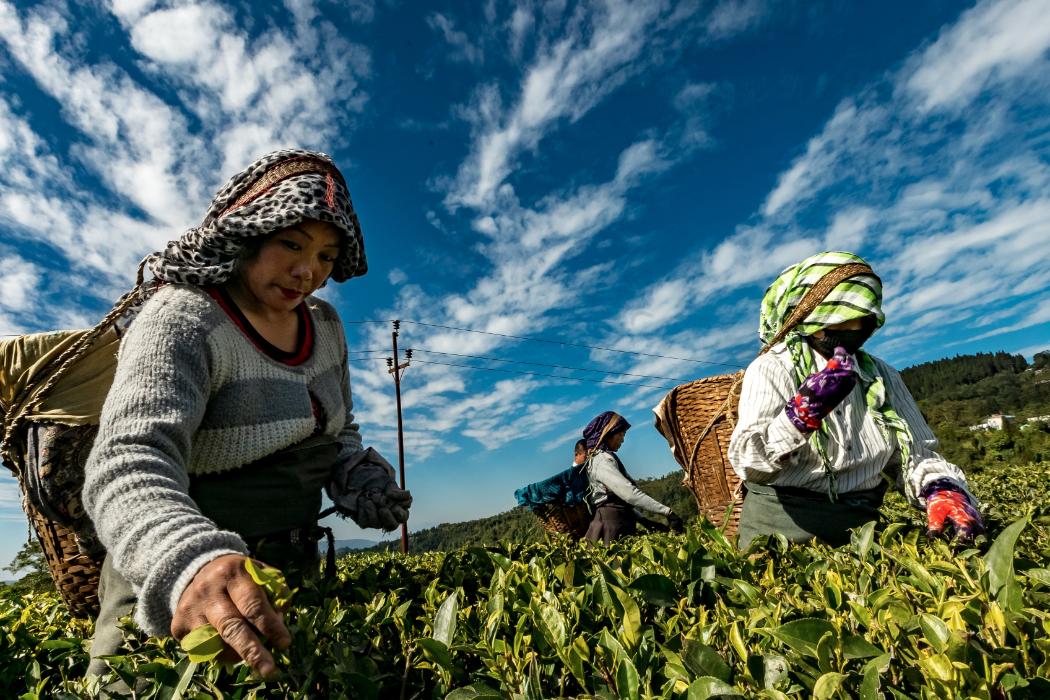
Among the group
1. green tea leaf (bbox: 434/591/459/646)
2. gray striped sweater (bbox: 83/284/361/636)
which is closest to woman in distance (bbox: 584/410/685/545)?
gray striped sweater (bbox: 83/284/361/636)

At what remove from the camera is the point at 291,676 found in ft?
3.00

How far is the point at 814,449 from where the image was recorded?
2.60 metres

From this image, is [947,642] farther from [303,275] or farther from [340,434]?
[340,434]

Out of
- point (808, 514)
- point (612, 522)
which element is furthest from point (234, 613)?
point (612, 522)

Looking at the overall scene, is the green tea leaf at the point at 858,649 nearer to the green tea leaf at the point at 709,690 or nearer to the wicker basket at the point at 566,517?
the green tea leaf at the point at 709,690

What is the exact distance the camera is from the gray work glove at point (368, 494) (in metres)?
1.83

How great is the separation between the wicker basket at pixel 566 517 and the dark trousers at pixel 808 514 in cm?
540

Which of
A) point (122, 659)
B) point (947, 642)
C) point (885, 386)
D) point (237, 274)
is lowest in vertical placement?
point (947, 642)

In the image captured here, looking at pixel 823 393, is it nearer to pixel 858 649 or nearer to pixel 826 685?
pixel 858 649

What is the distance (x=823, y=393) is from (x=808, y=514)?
0.64 metres

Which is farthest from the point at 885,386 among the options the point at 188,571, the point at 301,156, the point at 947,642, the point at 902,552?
the point at 188,571

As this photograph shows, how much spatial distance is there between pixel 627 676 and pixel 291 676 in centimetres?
55

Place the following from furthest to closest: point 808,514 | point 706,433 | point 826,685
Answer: point 706,433 < point 808,514 < point 826,685

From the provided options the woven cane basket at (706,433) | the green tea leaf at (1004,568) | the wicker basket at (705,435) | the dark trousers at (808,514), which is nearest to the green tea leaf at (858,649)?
the green tea leaf at (1004,568)
